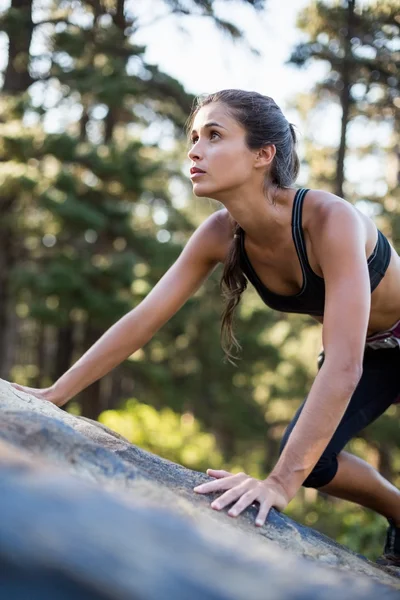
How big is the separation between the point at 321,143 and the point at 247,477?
18.3 meters

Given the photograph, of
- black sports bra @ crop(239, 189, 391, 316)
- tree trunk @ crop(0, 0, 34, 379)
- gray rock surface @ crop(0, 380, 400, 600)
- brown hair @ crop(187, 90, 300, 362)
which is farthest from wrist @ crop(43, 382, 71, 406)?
tree trunk @ crop(0, 0, 34, 379)

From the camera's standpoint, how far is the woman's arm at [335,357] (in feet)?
6.64

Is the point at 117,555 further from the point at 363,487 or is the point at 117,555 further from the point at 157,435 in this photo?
the point at 157,435

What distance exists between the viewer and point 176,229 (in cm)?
1780

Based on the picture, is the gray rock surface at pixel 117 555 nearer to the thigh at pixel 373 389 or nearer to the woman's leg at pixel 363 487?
the woman's leg at pixel 363 487

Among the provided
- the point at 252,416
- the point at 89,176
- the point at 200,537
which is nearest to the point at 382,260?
the point at 200,537

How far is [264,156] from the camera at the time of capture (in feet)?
8.24

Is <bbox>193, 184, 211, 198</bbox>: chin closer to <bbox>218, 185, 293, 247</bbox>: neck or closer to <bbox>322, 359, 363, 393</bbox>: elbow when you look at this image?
<bbox>218, 185, 293, 247</bbox>: neck

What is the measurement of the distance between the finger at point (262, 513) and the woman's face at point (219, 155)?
1.04 m

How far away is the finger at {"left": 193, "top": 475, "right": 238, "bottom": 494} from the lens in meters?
1.92

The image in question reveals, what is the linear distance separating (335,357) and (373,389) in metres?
0.89

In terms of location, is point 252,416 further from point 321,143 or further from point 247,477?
point 247,477

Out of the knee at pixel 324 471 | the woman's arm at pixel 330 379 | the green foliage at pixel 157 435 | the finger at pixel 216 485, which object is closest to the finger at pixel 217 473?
the woman's arm at pixel 330 379

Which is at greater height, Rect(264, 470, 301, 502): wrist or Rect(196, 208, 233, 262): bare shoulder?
Rect(196, 208, 233, 262): bare shoulder
